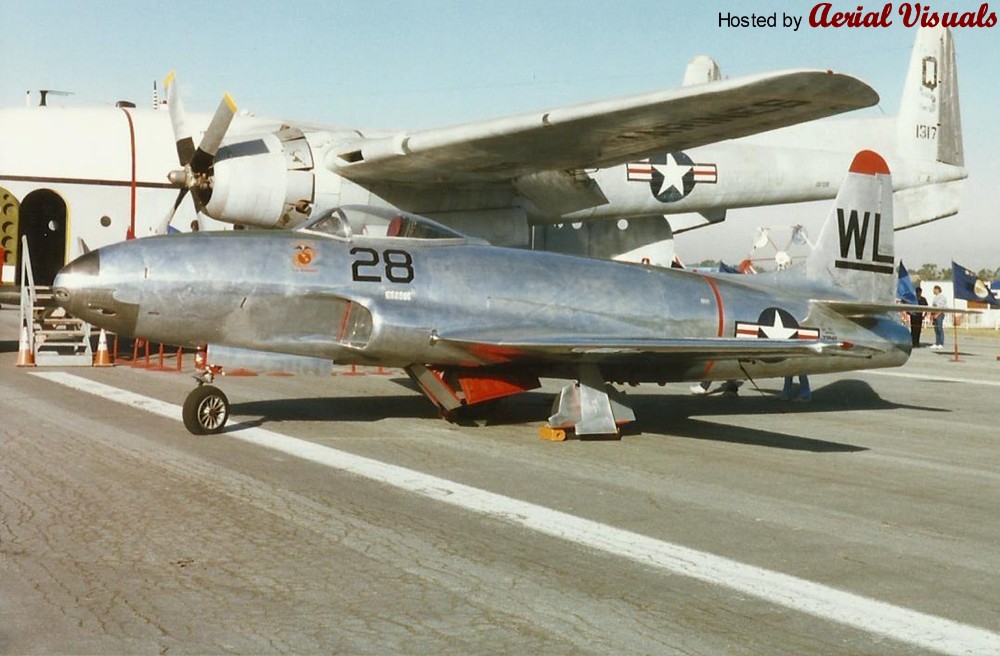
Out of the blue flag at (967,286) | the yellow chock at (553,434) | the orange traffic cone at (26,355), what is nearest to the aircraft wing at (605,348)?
the yellow chock at (553,434)

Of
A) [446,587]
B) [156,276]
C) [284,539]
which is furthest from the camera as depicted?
[156,276]

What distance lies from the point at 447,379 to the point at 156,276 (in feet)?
11.1

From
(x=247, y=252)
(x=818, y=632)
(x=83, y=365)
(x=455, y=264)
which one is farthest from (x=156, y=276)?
(x=83, y=365)

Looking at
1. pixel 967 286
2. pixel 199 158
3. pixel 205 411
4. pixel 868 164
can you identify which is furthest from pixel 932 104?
pixel 205 411

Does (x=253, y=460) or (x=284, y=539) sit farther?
(x=253, y=460)

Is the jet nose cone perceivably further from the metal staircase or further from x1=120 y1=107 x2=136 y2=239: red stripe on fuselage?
x1=120 y1=107 x2=136 y2=239: red stripe on fuselage

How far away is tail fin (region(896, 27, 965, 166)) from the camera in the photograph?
23.7m

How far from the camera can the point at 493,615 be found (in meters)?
4.71

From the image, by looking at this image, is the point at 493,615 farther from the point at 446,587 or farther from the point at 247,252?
the point at 247,252

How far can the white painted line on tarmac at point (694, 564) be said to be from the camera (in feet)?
15.1

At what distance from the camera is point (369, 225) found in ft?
35.5

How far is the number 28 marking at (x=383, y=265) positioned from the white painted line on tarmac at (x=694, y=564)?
6.45 ft

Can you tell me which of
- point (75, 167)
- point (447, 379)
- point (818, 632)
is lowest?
point (818, 632)

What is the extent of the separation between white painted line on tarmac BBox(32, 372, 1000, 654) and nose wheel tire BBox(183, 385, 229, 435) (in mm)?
1072
